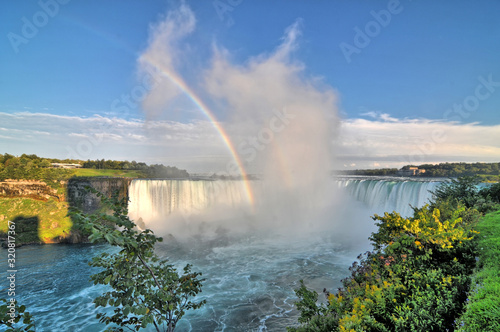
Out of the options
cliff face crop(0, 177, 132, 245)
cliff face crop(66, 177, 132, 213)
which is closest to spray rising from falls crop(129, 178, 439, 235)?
cliff face crop(66, 177, 132, 213)

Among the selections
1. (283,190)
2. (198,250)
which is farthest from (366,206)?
(198,250)

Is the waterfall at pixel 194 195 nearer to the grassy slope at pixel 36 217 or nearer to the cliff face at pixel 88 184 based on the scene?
the cliff face at pixel 88 184

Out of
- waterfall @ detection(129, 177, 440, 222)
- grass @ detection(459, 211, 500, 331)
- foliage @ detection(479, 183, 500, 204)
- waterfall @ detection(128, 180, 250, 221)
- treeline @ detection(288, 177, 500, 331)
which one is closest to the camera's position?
grass @ detection(459, 211, 500, 331)

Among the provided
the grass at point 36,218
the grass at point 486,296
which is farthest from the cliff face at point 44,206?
the grass at point 486,296

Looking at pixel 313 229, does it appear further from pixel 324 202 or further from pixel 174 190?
pixel 174 190

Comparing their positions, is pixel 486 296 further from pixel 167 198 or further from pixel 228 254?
pixel 167 198

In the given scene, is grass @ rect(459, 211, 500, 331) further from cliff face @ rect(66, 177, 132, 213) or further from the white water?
cliff face @ rect(66, 177, 132, 213)
